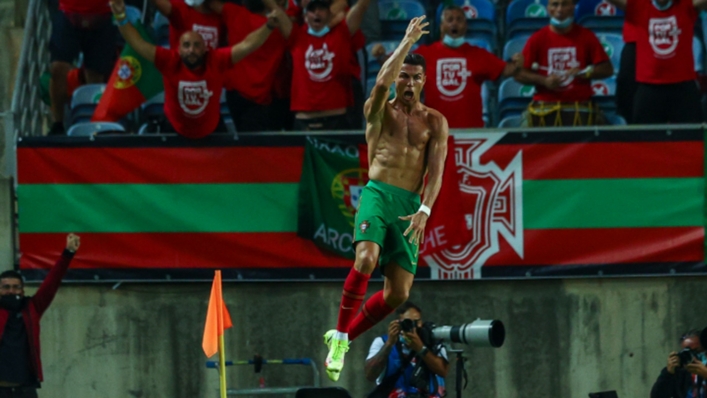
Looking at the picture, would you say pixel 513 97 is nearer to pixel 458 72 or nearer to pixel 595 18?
pixel 458 72

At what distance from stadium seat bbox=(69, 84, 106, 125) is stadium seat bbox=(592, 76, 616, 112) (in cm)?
487

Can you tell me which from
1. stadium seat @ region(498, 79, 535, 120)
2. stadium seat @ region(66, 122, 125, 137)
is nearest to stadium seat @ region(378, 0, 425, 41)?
stadium seat @ region(498, 79, 535, 120)

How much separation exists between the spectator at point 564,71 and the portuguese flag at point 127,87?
353 cm

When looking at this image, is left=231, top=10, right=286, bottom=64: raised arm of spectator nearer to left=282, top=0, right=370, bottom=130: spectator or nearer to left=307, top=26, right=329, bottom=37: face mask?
left=282, top=0, right=370, bottom=130: spectator

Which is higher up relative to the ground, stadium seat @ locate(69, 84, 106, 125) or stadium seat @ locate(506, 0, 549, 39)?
stadium seat @ locate(506, 0, 549, 39)

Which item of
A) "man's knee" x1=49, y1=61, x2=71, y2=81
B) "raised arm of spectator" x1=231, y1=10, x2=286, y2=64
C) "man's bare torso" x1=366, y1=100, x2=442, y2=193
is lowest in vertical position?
"man's bare torso" x1=366, y1=100, x2=442, y2=193

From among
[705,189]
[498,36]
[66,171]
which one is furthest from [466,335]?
[498,36]

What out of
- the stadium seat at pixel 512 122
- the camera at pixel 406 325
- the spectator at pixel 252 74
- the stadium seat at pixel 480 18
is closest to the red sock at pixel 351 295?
the camera at pixel 406 325

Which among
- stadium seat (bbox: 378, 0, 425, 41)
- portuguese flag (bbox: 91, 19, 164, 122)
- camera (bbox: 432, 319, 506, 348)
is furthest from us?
stadium seat (bbox: 378, 0, 425, 41)

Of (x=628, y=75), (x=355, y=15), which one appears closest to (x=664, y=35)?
(x=628, y=75)

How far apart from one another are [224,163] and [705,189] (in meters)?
4.42

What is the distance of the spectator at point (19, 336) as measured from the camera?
1149cm

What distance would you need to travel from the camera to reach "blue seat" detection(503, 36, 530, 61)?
44.7ft

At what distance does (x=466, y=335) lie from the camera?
9977 millimetres
